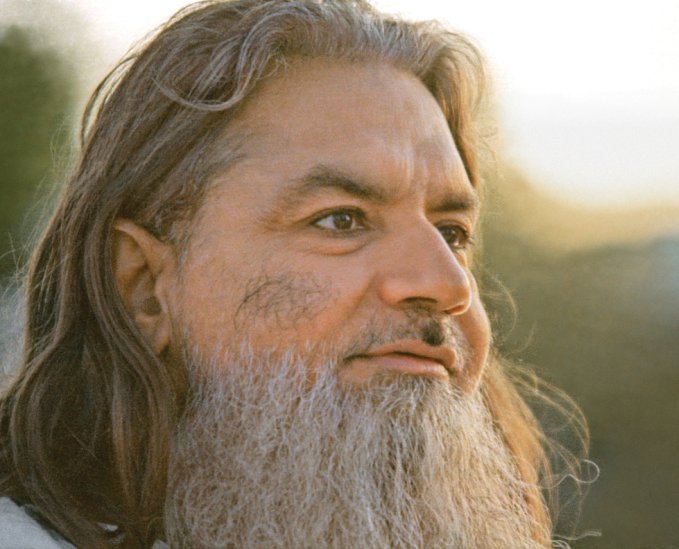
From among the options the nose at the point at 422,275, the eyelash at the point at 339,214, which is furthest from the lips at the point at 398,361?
the eyelash at the point at 339,214

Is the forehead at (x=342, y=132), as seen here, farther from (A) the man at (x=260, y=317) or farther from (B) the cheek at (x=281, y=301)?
(B) the cheek at (x=281, y=301)

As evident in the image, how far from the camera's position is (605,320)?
21.5 feet

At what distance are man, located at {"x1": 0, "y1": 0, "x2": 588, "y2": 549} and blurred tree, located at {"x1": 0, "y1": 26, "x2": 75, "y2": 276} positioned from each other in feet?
5.18

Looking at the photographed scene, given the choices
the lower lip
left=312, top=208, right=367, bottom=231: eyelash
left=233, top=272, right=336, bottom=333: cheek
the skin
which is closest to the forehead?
the skin

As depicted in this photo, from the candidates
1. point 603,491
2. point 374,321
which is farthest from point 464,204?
point 603,491

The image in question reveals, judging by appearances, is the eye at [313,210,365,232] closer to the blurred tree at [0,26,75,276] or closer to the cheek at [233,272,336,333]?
the cheek at [233,272,336,333]

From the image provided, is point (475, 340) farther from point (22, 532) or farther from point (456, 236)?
point (22, 532)

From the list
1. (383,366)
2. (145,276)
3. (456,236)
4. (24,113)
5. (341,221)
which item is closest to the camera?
(383,366)

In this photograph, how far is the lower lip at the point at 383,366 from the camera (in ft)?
8.93

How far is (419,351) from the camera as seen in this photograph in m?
2.79

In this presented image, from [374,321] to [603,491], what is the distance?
3.86 meters

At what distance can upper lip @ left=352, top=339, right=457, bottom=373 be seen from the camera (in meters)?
2.74

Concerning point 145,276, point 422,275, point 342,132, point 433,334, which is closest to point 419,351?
point 433,334

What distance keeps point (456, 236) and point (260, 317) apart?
0.92m
